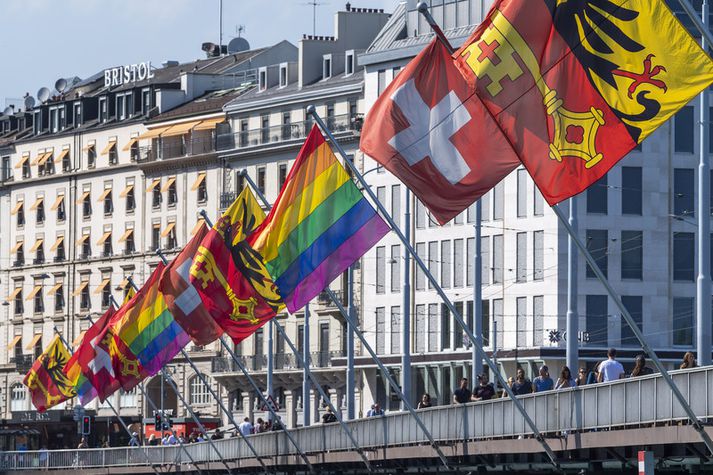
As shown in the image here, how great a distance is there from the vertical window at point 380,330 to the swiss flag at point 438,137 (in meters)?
82.5

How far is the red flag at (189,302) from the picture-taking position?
6228cm

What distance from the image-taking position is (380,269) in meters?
122

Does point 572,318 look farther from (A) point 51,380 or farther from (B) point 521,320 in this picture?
(B) point 521,320

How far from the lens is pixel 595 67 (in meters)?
31.7

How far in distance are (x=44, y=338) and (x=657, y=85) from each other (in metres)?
128

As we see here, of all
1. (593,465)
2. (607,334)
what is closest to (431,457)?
(593,465)

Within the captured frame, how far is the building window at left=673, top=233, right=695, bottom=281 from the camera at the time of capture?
11056 centimetres

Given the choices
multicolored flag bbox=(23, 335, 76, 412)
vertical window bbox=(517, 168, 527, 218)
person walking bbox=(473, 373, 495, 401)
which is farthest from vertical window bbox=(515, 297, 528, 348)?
person walking bbox=(473, 373, 495, 401)

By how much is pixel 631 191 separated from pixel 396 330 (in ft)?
55.3

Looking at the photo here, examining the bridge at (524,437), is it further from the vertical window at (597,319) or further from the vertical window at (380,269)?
the vertical window at (380,269)

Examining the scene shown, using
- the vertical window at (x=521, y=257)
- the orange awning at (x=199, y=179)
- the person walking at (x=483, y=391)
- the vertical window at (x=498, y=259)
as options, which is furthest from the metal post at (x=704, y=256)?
the orange awning at (x=199, y=179)

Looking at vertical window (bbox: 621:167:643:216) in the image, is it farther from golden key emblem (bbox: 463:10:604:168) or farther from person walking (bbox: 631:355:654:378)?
golden key emblem (bbox: 463:10:604:168)

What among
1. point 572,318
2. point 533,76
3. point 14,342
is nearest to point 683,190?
point 572,318

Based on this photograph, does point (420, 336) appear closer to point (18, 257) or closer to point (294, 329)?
point (294, 329)
